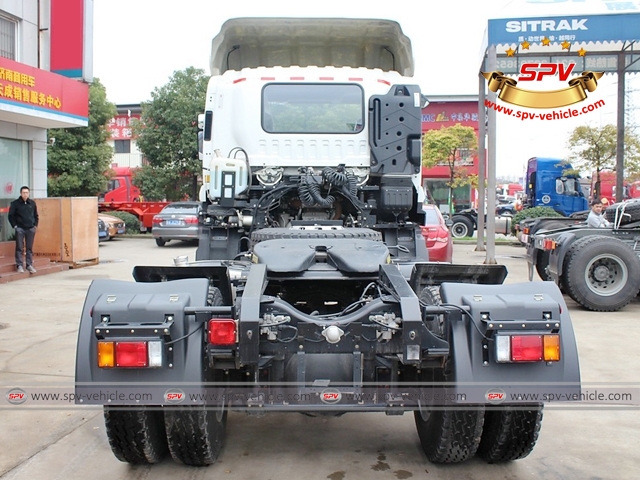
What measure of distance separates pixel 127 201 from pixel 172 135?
5.61 metres

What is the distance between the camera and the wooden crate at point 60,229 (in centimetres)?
1380

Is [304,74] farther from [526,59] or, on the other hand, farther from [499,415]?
[526,59]

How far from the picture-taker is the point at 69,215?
1381 cm

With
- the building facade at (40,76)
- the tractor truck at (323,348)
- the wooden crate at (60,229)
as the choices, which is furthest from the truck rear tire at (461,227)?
the tractor truck at (323,348)

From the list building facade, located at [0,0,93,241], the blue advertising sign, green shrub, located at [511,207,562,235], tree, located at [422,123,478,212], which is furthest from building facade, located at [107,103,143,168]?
the blue advertising sign

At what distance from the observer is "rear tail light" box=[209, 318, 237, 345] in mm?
3375

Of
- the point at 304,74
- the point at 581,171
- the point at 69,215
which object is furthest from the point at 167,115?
the point at 304,74

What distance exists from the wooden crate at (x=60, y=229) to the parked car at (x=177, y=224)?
4.68 meters

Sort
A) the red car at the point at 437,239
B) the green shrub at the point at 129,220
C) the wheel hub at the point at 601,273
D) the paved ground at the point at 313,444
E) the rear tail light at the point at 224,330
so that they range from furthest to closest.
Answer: the green shrub at the point at 129,220, the red car at the point at 437,239, the wheel hub at the point at 601,273, the paved ground at the point at 313,444, the rear tail light at the point at 224,330

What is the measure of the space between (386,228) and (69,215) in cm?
932

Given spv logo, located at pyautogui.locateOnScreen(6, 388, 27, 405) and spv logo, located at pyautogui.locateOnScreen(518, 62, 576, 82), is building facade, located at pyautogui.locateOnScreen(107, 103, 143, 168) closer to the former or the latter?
spv logo, located at pyautogui.locateOnScreen(518, 62, 576, 82)

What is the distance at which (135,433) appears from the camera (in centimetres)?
370

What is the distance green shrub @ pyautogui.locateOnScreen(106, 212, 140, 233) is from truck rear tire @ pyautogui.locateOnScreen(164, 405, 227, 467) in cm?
A: 1997

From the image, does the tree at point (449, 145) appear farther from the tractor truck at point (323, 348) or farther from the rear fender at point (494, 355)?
the rear fender at point (494, 355)
